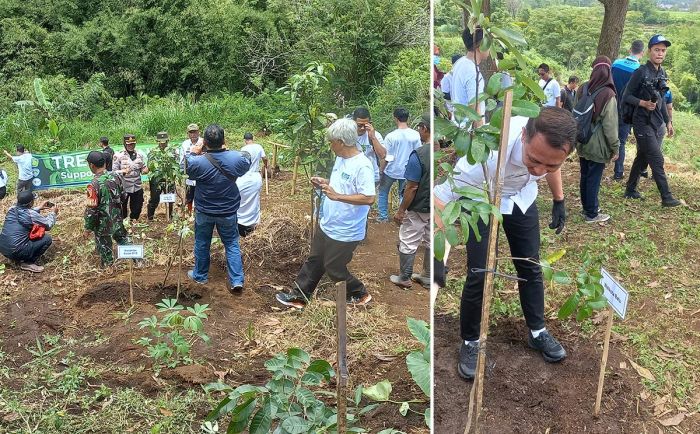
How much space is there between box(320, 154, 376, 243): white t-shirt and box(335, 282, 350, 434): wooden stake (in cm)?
91

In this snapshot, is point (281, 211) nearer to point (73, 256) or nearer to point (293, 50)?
point (293, 50)

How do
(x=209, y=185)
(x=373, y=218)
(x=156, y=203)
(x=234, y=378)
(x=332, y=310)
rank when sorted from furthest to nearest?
1. (x=156, y=203)
2. (x=209, y=185)
3. (x=332, y=310)
4. (x=234, y=378)
5. (x=373, y=218)

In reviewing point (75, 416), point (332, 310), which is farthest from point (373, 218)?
point (75, 416)

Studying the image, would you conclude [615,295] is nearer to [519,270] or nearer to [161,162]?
[519,270]

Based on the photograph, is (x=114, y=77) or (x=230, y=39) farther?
(x=114, y=77)

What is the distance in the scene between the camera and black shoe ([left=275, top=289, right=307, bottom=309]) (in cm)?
337

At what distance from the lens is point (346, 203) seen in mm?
2553

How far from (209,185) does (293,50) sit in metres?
1.19

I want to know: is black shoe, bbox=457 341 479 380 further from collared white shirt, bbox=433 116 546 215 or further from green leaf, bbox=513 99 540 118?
green leaf, bbox=513 99 540 118

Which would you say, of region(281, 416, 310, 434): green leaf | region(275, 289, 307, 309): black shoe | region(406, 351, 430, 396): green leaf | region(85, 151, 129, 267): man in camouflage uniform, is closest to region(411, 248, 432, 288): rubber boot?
region(406, 351, 430, 396): green leaf

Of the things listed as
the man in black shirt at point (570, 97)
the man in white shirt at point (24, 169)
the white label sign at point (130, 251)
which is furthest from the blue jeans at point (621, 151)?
the man in white shirt at point (24, 169)

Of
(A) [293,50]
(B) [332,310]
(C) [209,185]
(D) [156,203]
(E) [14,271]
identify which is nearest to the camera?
(B) [332,310]

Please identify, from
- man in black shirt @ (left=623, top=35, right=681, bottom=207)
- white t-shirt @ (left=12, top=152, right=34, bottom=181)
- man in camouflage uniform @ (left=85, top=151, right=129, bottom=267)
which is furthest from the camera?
white t-shirt @ (left=12, top=152, right=34, bottom=181)

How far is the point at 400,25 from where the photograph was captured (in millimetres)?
1896
